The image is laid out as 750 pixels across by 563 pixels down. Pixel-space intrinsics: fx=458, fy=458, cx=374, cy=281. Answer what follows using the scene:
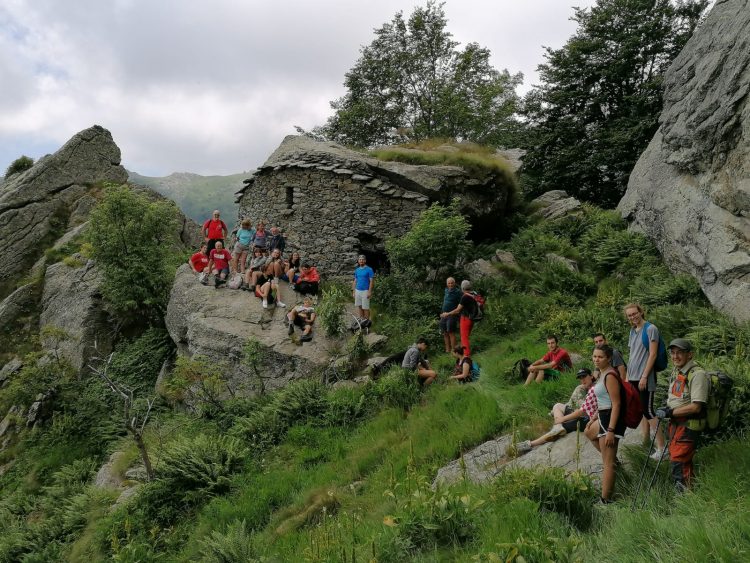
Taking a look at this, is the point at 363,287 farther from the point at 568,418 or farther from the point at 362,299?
the point at 568,418

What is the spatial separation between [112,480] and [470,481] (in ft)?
28.3

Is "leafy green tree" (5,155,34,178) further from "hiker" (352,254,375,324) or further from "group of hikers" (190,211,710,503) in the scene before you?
"hiker" (352,254,375,324)

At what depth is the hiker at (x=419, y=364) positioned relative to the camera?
9820 mm

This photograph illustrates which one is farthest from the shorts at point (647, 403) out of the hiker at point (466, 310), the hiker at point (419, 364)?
the hiker at point (466, 310)

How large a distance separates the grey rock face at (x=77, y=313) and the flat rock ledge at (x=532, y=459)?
12.8 meters

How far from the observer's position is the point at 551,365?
8.49m

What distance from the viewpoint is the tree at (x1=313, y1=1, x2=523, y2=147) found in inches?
1047

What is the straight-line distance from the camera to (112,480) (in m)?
10.1

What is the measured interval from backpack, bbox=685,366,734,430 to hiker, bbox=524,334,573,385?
377 centimetres

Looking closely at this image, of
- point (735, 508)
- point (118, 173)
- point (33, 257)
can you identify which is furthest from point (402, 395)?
point (118, 173)

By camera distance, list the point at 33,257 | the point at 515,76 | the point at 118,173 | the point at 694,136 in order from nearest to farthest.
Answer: the point at 694,136
the point at 33,257
the point at 118,173
the point at 515,76

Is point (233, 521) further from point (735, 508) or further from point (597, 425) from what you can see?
point (735, 508)

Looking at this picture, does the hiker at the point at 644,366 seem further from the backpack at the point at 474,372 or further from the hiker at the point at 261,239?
the hiker at the point at 261,239

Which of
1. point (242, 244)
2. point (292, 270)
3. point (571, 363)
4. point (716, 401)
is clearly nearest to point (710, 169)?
point (571, 363)
